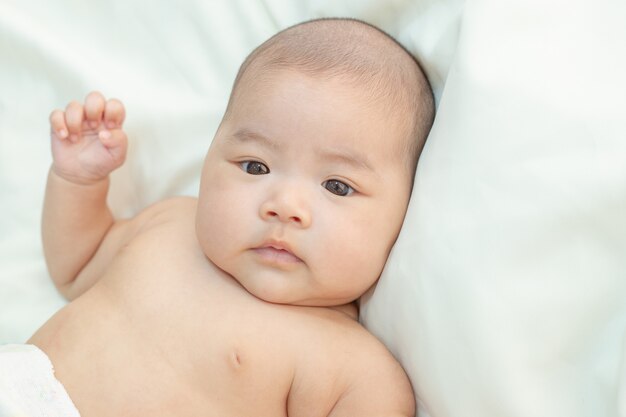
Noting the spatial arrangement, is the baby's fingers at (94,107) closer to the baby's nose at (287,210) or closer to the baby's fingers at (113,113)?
the baby's fingers at (113,113)

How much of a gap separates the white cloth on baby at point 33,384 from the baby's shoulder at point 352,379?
1.25ft

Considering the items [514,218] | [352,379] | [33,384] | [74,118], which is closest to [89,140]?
[74,118]

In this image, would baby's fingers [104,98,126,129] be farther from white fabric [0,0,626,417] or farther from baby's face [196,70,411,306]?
white fabric [0,0,626,417]

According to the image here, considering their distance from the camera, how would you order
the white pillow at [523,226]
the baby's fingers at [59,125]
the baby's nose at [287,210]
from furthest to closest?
the baby's fingers at [59,125] → the baby's nose at [287,210] → the white pillow at [523,226]

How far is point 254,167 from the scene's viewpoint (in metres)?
1.38

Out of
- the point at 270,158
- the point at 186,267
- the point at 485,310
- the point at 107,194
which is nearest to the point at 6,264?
the point at 107,194

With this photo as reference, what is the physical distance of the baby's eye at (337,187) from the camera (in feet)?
4.42

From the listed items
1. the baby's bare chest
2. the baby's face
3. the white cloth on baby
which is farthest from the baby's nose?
the white cloth on baby

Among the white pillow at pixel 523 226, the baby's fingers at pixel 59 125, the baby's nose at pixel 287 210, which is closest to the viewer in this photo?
the white pillow at pixel 523 226

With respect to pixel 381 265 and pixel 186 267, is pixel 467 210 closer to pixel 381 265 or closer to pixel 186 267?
pixel 381 265

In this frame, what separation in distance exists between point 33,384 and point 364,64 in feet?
2.50

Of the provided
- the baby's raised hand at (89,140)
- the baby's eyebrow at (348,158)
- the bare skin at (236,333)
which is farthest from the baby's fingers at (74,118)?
the baby's eyebrow at (348,158)

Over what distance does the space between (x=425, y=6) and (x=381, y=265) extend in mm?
498

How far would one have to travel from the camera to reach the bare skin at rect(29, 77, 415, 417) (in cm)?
134
